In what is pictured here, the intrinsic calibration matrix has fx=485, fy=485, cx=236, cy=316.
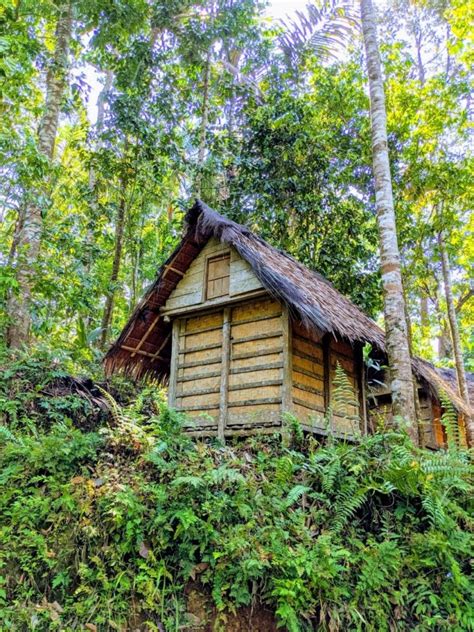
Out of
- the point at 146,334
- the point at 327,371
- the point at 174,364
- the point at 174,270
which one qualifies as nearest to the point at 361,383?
the point at 327,371

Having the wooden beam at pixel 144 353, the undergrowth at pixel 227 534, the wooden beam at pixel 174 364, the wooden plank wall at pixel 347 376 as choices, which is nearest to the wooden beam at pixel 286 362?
the wooden plank wall at pixel 347 376

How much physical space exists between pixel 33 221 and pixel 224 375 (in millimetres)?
4338

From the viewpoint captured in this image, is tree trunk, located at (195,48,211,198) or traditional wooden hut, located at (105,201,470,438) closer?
traditional wooden hut, located at (105,201,470,438)

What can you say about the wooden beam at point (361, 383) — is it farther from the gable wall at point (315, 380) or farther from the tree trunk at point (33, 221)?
the tree trunk at point (33, 221)

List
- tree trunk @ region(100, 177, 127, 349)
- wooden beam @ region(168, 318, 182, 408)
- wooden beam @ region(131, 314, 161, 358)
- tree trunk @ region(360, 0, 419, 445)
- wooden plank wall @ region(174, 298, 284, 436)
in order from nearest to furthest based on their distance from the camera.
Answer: tree trunk @ region(360, 0, 419, 445) < wooden plank wall @ region(174, 298, 284, 436) < wooden beam @ region(168, 318, 182, 408) < wooden beam @ region(131, 314, 161, 358) < tree trunk @ region(100, 177, 127, 349)

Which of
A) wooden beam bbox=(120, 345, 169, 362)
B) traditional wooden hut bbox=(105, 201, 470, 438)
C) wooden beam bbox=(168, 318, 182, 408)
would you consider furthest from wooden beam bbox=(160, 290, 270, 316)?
wooden beam bbox=(120, 345, 169, 362)

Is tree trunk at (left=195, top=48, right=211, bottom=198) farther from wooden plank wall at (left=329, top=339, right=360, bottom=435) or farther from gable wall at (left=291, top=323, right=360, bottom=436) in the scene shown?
gable wall at (left=291, top=323, right=360, bottom=436)

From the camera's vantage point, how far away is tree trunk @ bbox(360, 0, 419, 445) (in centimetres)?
611

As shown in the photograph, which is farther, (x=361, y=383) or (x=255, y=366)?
(x=361, y=383)

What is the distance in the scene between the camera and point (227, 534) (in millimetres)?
→ 4055

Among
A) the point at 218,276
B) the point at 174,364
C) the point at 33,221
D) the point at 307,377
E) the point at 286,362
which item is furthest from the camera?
the point at 33,221

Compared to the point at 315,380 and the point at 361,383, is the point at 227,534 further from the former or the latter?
the point at 361,383

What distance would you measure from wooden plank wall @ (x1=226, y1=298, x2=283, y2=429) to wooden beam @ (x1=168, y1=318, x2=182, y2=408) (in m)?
1.21

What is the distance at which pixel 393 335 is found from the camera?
21.2 feet
